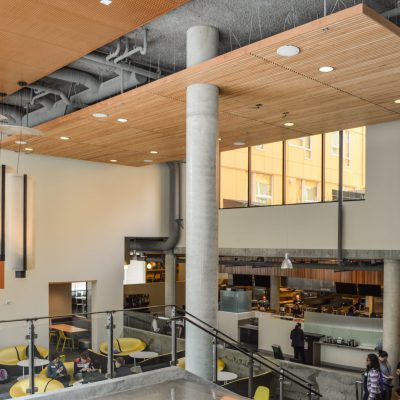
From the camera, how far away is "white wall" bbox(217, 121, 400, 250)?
10414 millimetres

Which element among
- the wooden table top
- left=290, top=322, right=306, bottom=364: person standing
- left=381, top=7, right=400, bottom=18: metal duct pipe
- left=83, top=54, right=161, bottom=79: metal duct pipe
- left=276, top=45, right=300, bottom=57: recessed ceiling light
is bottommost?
left=290, top=322, right=306, bottom=364: person standing

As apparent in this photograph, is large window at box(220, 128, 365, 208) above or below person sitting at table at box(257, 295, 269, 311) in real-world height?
above

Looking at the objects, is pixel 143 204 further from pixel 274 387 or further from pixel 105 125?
pixel 274 387

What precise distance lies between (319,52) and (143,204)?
10.2 m

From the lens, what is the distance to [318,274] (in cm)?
1592

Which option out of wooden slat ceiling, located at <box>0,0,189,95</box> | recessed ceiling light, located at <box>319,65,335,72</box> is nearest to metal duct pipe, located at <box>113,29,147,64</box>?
wooden slat ceiling, located at <box>0,0,189,95</box>

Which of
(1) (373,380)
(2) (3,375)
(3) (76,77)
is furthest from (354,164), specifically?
(2) (3,375)

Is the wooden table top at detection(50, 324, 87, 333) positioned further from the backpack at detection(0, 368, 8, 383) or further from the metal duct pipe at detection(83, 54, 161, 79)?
the metal duct pipe at detection(83, 54, 161, 79)

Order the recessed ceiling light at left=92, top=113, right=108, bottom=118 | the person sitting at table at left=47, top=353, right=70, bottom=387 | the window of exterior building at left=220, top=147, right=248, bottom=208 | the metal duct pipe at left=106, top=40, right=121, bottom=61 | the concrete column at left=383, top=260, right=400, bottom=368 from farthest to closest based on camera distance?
the window of exterior building at left=220, top=147, right=248, bottom=208 < the concrete column at left=383, top=260, right=400, bottom=368 < the recessed ceiling light at left=92, top=113, right=108, bottom=118 < the metal duct pipe at left=106, top=40, right=121, bottom=61 < the person sitting at table at left=47, top=353, right=70, bottom=387

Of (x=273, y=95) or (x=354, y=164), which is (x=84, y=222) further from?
(x=273, y=95)

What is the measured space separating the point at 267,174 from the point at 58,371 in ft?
25.6

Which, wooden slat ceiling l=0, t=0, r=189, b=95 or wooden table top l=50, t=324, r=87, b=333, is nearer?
wooden slat ceiling l=0, t=0, r=189, b=95

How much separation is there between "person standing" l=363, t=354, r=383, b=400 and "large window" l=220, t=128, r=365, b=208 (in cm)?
359

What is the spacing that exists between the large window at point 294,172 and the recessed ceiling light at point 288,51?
549 cm
